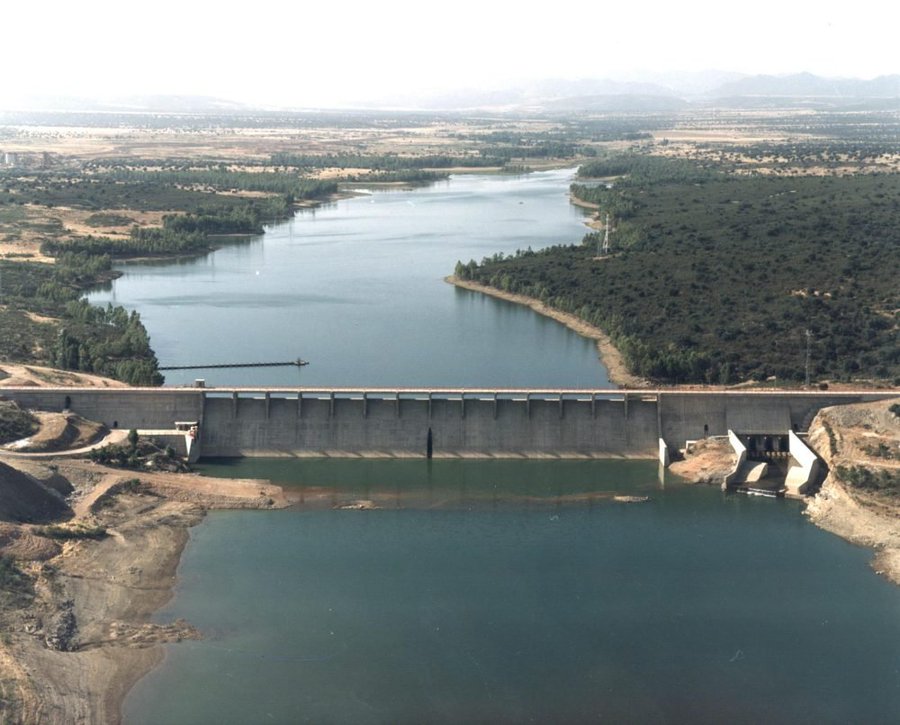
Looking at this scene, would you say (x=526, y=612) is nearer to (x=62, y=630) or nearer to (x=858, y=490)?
(x=62, y=630)

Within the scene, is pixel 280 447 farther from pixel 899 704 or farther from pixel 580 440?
pixel 899 704

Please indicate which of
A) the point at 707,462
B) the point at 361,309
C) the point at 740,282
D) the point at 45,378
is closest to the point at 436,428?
the point at 707,462

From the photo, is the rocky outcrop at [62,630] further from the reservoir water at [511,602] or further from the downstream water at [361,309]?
the downstream water at [361,309]

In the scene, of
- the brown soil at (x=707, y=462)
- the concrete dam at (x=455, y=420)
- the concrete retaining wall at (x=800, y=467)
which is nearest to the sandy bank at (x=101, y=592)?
the concrete dam at (x=455, y=420)

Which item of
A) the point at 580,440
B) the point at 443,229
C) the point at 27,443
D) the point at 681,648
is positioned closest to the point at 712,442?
the point at 580,440

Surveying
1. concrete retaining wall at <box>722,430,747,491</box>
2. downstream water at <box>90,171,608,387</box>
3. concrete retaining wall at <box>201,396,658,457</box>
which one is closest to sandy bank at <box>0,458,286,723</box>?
concrete retaining wall at <box>201,396,658,457</box>
